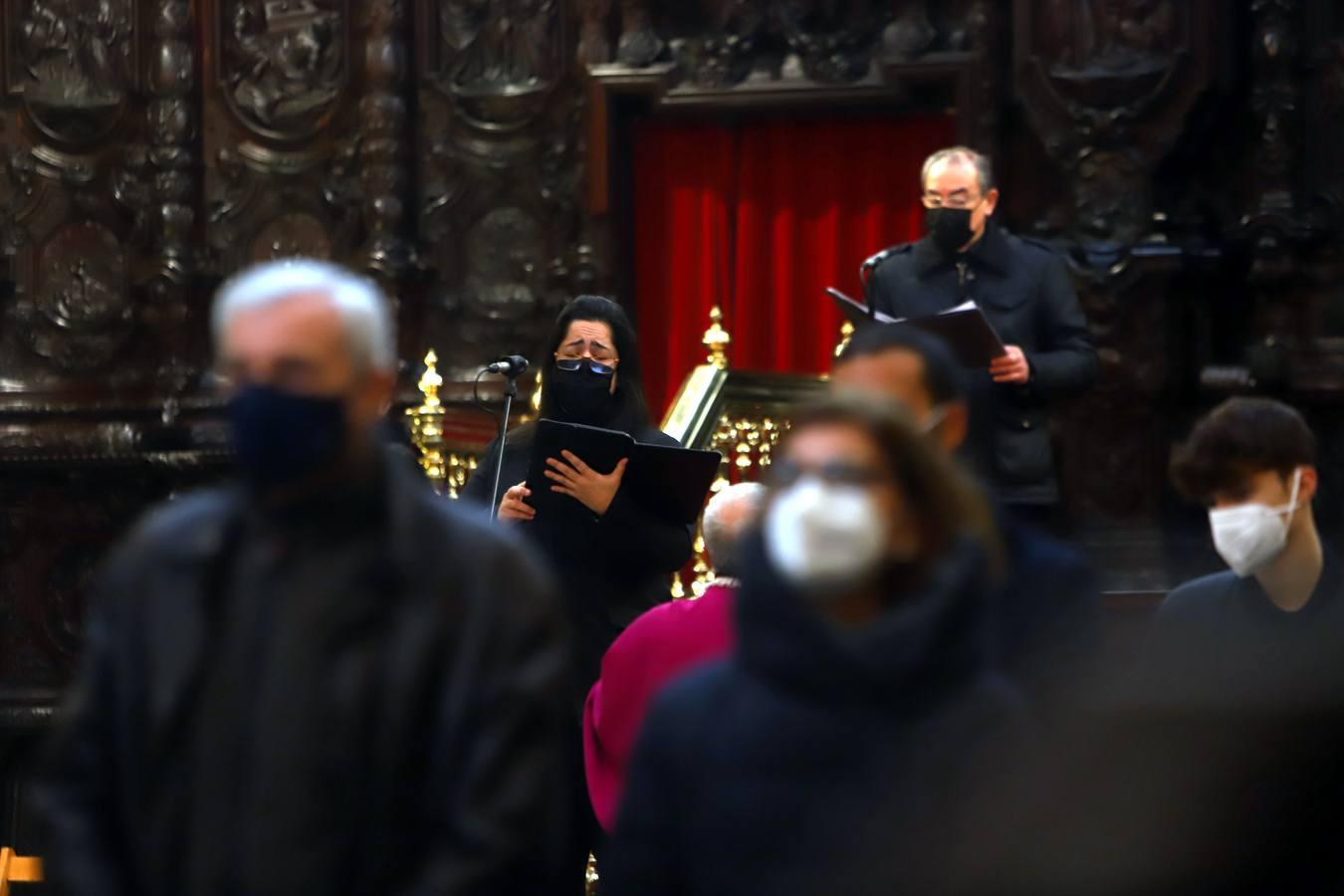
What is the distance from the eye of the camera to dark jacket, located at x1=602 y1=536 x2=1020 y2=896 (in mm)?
2568

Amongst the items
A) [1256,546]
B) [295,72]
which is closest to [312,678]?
[1256,546]

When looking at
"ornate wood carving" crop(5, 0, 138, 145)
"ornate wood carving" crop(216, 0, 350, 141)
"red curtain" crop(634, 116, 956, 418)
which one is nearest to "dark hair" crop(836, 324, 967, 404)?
"red curtain" crop(634, 116, 956, 418)

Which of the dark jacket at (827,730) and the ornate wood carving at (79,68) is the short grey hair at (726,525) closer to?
the dark jacket at (827,730)

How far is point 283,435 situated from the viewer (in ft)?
9.30

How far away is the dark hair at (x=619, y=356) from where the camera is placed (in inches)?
223

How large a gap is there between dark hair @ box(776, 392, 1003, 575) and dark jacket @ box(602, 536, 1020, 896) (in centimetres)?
5

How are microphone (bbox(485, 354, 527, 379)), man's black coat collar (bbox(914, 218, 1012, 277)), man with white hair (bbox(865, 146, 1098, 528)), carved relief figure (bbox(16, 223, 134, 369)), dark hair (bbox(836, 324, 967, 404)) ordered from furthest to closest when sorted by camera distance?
carved relief figure (bbox(16, 223, 134, 369)) → man's black coat collar (bbox(914, 218, 1012, 277)) → man with white hair (bbox(865, 146, 1098, 528)) → microphone (bbox(485, 354, 527, 379)) → dark hair (bbox(836, 324, 967, 404))

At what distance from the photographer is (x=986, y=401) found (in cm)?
603

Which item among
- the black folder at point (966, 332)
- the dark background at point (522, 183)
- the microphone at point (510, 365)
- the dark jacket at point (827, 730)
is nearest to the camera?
the dark jacket at point (827, 730)

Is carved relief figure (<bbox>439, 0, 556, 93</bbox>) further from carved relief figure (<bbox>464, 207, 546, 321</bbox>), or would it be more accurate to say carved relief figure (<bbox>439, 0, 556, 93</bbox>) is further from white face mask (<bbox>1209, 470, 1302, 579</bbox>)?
white face mask (<bbox>1209, 470, 1302, 579</bbox>)

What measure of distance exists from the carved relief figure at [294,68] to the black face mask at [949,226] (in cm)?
479

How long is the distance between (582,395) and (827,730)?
10.2 feet

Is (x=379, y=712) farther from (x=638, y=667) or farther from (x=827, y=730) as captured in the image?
(x=638, y=667)

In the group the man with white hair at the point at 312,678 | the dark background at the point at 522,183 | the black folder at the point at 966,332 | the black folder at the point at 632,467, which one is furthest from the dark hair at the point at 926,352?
the dark background at the point at 522,183
